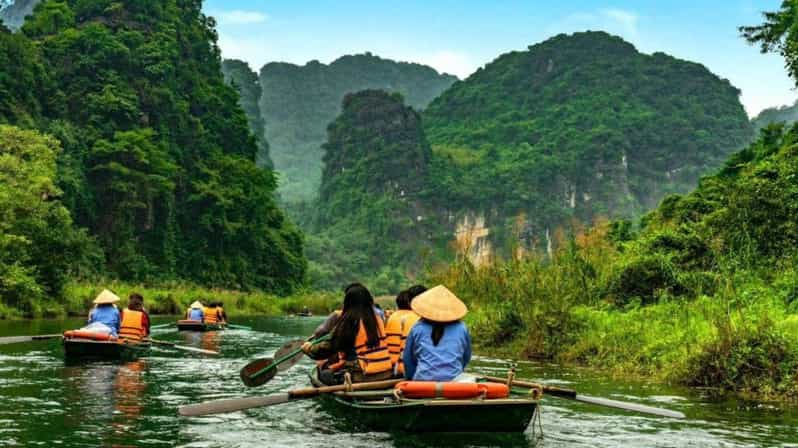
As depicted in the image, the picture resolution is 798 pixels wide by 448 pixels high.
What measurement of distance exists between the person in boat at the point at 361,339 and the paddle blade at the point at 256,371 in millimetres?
1055

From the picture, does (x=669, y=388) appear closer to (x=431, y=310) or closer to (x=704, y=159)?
(x=431, y=310)

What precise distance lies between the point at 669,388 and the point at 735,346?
3.41 feet

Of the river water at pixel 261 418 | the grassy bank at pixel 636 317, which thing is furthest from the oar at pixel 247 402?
the grassy bank at pixel 636 317

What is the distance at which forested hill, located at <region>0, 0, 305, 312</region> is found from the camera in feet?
139

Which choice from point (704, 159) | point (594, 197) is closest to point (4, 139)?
point (594, 197)

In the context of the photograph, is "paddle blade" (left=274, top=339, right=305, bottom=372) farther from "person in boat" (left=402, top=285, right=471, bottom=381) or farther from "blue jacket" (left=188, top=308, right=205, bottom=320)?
"blue jacket" (left=188, top=308, right=205, bottom=320)

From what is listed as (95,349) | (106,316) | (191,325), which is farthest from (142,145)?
(95,349)

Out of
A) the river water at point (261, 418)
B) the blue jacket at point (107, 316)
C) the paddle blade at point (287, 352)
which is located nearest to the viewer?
the river water at point (261, 418)

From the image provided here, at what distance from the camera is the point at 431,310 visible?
7297 millimetres

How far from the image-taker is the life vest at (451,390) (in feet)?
22.7

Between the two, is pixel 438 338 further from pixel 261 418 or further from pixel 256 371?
pixel 256 371

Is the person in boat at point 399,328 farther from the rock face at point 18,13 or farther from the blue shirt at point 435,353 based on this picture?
the rock face at point 18,13

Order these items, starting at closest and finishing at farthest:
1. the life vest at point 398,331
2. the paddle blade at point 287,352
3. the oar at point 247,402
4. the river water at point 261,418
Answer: the river water at point 261,418, the oar at point 247,402, the life vest at point 398,331, the paddle blade at point 287,352

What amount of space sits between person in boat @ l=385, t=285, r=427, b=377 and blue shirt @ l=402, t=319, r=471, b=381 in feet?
3.27
